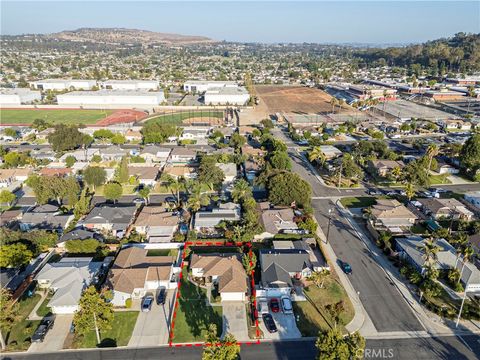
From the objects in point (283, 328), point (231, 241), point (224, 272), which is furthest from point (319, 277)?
point (231, 241)

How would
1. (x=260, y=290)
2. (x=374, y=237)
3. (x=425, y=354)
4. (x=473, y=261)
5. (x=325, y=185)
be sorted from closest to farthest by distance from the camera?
(x=425, y=354), (x=260, y=290), (x=473, y=261), (x=374, y=237), (x=325, y=185)

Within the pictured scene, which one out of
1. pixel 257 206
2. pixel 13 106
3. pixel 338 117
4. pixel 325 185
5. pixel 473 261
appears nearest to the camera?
pixel 473 261

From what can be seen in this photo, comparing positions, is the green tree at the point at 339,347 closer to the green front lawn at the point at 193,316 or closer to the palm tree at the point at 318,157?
the green front lawn at the point at 193,316

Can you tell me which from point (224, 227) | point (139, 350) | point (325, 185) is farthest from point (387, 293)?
point (325, 185)

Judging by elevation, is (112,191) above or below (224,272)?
above

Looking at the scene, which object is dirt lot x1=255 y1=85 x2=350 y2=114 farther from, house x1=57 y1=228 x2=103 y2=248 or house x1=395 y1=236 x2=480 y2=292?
house x1=57 y1=228 x2=103 y2=248

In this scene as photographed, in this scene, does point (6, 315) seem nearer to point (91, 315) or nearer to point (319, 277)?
point (91, 315)

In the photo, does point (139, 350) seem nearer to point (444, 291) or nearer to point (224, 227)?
point (224, 227)
